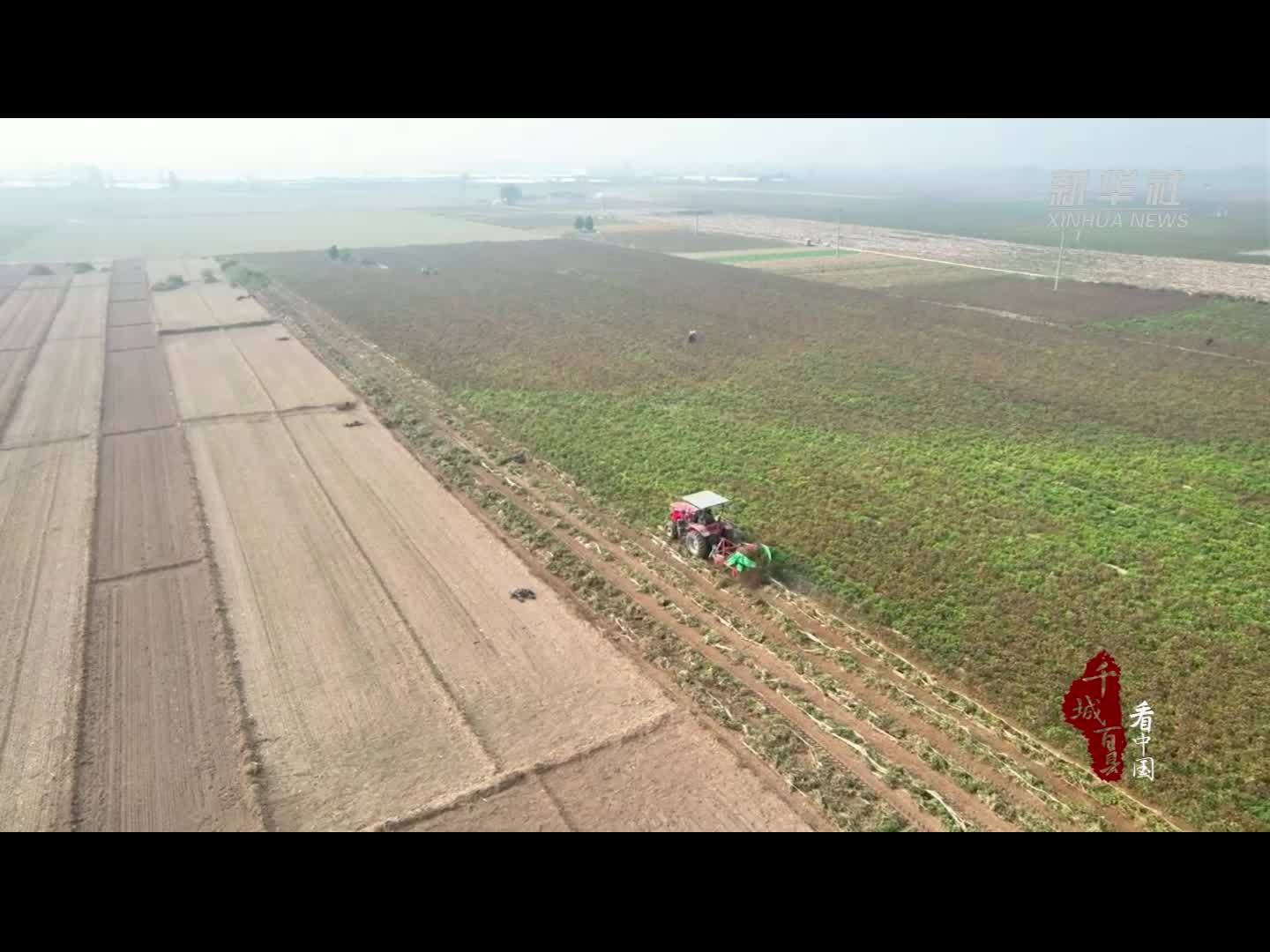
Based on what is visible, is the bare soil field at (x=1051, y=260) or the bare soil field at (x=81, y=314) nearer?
the bare soil field at (x=81, y=314)

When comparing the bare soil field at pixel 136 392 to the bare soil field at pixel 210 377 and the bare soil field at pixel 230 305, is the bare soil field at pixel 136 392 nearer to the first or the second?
the bare soil field at pixel 210 377

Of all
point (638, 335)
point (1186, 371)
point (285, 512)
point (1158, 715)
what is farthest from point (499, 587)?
point (1186, 371)

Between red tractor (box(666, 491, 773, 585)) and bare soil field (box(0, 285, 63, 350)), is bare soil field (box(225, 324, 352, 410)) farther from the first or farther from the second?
red tractor (box(666, 491, 773, 585))

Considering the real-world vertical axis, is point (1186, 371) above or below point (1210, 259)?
below

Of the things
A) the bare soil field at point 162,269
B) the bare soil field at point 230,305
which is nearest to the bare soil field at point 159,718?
the bare soil field at point 230,305

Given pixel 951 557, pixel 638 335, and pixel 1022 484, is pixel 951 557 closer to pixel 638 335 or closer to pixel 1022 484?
pixel 1022 484

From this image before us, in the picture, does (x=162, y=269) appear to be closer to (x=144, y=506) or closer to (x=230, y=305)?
(x=230, y=305)

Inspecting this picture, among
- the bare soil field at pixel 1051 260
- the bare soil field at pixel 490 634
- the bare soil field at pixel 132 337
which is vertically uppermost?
the bare soil field at pixel 1051 260
